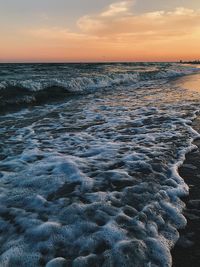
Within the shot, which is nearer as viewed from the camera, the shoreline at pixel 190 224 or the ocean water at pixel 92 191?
the shoreline at pixel 190 224

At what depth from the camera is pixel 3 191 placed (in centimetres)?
392

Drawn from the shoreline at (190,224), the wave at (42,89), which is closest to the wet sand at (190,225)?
the shoreline at (190,224)

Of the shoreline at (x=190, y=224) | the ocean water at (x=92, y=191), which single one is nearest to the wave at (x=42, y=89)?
the ocean water at (x=92, y=191)

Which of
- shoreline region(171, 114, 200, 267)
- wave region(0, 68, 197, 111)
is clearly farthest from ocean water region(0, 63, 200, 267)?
wave region(0, 68, 197, 111)

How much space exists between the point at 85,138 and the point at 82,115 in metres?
2.86

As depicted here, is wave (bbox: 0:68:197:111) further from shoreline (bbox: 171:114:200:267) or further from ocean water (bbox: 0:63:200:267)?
shoreline (bbox: 171:114:200:267)

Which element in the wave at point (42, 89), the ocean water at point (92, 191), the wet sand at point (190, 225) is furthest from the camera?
the wave at point (42, 89)

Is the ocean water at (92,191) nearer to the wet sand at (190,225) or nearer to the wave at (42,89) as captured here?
the wet sand at (190,225)

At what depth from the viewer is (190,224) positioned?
125 inches

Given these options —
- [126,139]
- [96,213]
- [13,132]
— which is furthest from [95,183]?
[13,132]

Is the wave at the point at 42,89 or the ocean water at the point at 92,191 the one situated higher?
the ocean water at the point at 92,191

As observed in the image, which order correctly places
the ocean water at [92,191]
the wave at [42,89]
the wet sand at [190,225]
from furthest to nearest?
the wave at [42,89]
the ocean water at [92,191]
the wet sand at [190,225]

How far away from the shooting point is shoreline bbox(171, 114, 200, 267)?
267 centimetres

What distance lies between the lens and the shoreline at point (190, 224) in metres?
2.67
